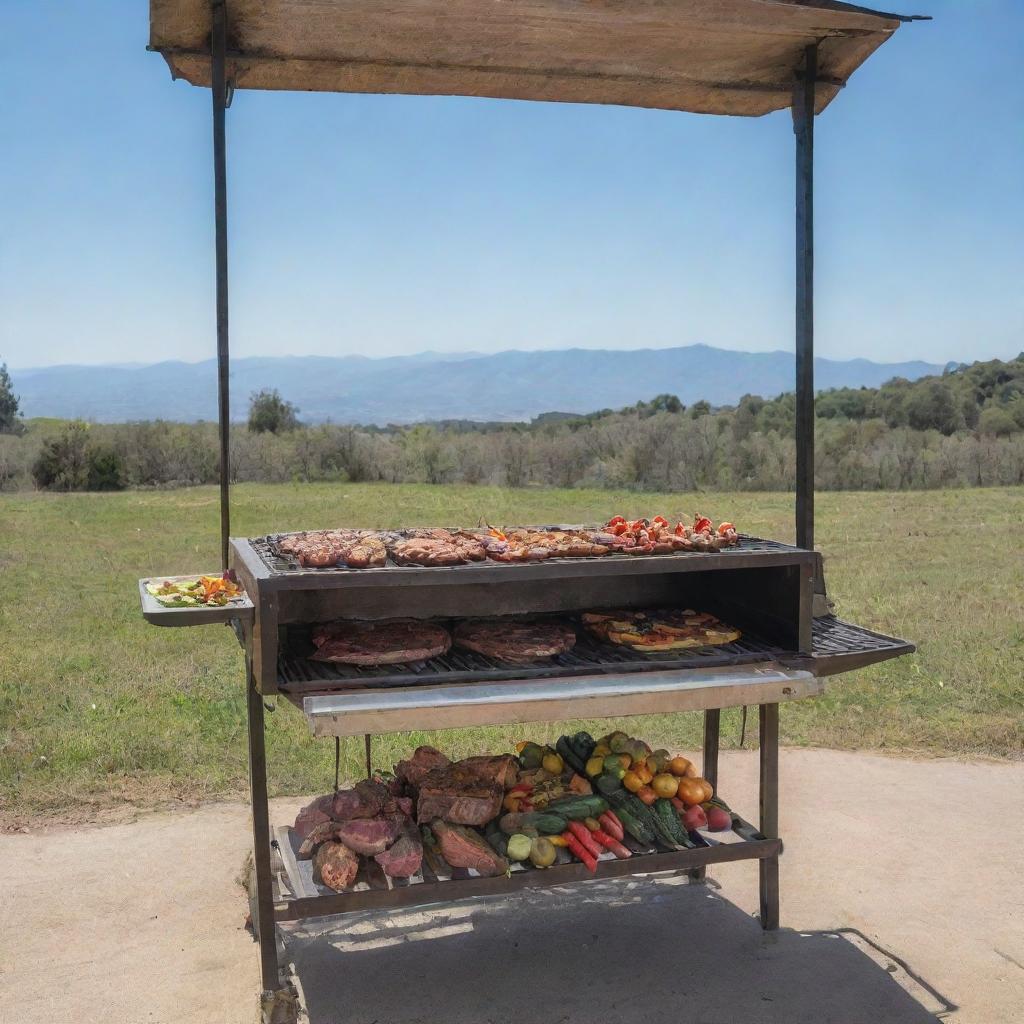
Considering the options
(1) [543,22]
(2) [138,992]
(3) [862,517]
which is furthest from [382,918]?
(3) [862,517]

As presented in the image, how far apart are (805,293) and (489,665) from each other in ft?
6.16

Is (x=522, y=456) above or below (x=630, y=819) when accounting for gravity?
above

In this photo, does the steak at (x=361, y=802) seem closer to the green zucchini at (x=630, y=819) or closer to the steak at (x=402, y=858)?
the steak at (x=402, y=858)

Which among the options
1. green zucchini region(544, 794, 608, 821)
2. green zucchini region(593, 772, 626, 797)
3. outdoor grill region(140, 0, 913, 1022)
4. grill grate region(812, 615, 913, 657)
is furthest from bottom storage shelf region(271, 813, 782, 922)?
grill grate region(812, 615, 913, 657)

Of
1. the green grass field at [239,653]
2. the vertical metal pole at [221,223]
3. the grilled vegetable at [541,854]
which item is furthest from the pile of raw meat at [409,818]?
the green grass field at [239,653]

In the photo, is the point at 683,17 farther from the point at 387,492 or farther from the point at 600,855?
the point at 387,492

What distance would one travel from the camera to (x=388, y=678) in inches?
128

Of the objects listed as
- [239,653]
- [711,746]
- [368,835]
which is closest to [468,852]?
[368,835]

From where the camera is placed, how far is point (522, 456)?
19281 mm

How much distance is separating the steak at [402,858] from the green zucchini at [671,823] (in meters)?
0.95

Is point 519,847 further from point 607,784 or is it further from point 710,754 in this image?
point 710,754

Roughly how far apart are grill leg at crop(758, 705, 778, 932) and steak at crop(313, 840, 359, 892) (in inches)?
63.9


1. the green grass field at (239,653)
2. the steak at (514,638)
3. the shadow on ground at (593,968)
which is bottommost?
the shadow on ground at (593,968)

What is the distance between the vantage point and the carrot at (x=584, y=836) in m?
3.67
